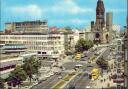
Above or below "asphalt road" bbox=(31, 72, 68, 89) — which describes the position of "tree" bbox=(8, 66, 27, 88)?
above

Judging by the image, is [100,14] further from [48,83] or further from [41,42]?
[48,83]

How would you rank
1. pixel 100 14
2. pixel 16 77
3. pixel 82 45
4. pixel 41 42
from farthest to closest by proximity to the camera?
pixel 100 14
pixel 82 45
pixel 41 42
pixel 16 77

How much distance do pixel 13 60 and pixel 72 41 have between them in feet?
209

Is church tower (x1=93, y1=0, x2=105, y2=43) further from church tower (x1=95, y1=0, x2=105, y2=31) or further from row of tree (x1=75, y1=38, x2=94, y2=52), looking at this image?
row of tree (x1=75, y1=38, x2=94, y2=52)

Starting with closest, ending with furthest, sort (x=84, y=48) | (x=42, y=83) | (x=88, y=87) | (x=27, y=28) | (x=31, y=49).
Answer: (x=88, y=87) < (x=42, y=83) < (x=31, y=49) < (x=84, y=48) < (x=27, y=28)

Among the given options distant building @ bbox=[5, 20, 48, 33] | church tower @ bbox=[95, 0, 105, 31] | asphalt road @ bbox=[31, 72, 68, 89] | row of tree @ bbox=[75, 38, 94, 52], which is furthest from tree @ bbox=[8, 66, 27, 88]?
church tower @ bbox=[95, 0, 105, 31]

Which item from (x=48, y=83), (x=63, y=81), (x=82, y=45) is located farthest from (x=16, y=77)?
(x=82, y=45)

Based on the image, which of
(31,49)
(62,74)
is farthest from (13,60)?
(31,49)

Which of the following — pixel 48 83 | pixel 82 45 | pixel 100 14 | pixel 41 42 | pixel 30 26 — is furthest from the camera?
pixel 100 14

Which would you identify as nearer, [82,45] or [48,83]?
[48,83]

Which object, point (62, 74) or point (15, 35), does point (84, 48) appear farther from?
point (62, 74)

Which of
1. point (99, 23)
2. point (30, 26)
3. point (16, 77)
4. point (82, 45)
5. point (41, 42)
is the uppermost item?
point (99, 23)

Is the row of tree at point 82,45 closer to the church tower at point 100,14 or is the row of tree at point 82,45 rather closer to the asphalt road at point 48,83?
the church tower at point 100,14

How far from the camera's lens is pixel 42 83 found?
5803cm
